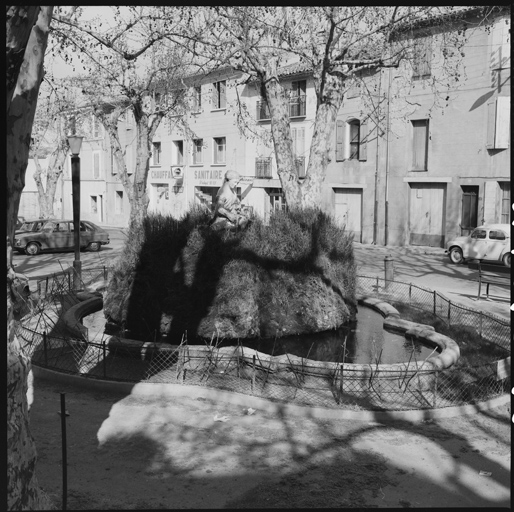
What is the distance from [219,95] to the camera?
36469 millimetres

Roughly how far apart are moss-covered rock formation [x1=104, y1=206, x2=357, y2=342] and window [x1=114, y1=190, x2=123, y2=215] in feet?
112

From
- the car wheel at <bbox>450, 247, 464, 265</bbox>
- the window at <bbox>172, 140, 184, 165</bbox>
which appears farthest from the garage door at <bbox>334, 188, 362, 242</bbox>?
the window at <bbox>172, 140, 184, 165</bbox>

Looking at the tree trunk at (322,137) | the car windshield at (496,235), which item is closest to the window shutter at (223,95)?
the car windshield at (496,235)

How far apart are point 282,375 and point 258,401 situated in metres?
0.81

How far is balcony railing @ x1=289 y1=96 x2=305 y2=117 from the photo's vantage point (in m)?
31.8

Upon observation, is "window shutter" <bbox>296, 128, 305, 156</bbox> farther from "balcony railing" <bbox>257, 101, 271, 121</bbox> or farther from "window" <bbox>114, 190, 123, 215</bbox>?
"window" <bbox>114, 190, 123, 215</bbox>

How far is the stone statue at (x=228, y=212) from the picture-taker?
10609 mm

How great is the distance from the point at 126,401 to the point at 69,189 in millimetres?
45206

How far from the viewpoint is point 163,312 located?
10086 mm

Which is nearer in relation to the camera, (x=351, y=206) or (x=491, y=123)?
(x=491, y=123)

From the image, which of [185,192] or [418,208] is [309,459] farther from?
[185,192]

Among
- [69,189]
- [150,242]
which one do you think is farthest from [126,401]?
[69,189]

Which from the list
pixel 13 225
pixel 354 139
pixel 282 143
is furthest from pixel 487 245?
pixel 13 225

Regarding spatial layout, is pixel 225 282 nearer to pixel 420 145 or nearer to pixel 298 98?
pixel 420 145
